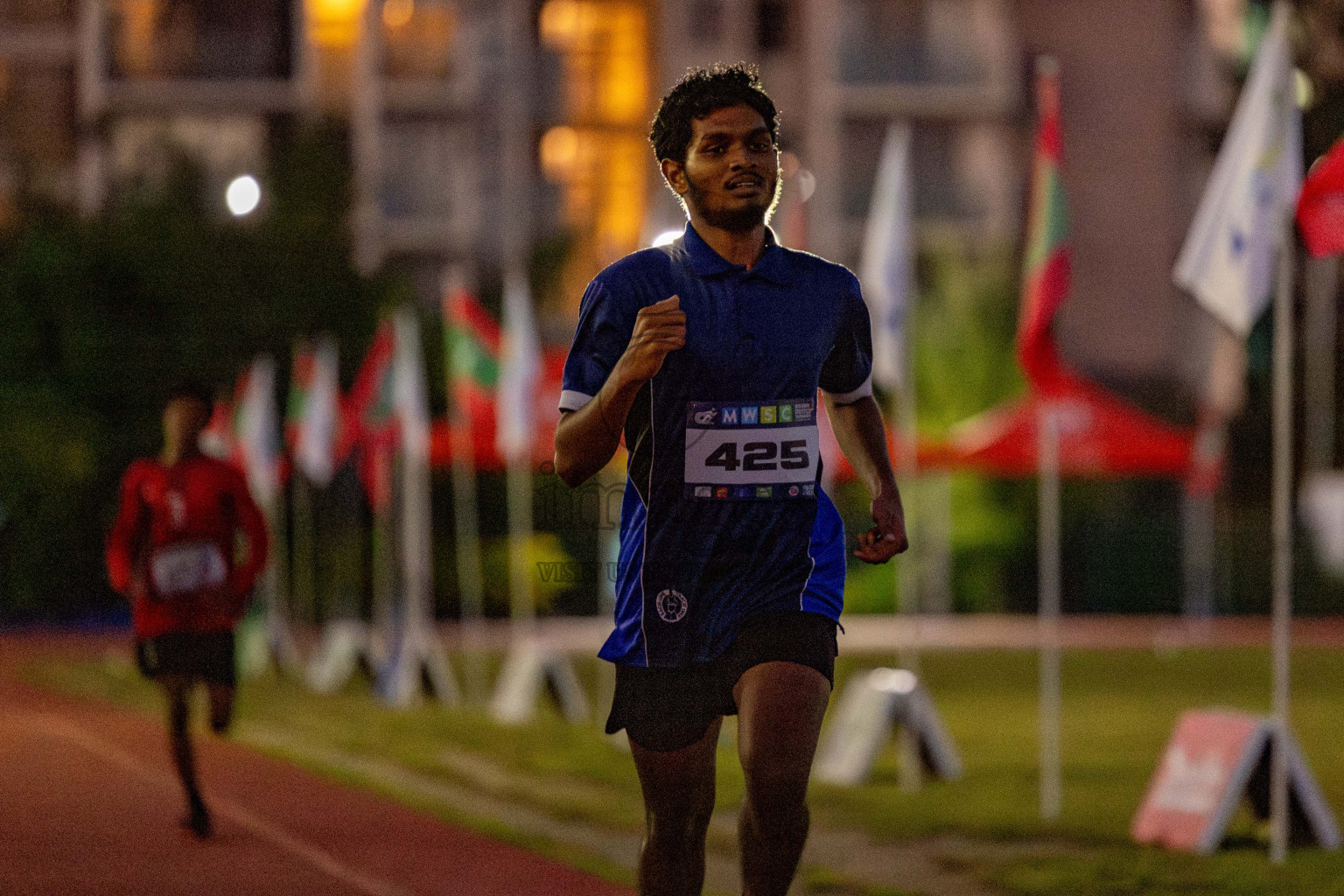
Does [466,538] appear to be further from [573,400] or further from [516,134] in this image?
[573,400]

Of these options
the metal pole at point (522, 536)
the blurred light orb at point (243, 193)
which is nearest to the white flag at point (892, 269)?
the metal pole at point (522, 536)

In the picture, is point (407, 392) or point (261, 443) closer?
point (407, 392)

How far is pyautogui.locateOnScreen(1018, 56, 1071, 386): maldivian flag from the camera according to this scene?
1315 cm

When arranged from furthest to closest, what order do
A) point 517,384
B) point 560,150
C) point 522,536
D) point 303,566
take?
1. point 560,150
2. point 303,566
3. point 522,536
4. point 517,384

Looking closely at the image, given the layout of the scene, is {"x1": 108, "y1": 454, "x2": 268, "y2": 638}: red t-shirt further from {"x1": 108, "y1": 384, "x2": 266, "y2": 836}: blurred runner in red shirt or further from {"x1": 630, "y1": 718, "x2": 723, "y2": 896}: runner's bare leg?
{"x1": 630, "y1": 718, "x2": 723, "y2": 896}: runner's bare leg

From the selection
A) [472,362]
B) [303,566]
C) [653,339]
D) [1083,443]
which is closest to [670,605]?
[653,339]

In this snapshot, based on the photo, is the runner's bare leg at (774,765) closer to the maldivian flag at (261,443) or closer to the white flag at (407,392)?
the white flag at (407,392)

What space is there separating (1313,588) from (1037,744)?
2381 cm

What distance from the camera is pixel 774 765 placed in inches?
215

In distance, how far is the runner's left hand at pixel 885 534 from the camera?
18.8 feet

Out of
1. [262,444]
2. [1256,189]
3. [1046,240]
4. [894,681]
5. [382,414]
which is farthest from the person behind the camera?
[262,444]

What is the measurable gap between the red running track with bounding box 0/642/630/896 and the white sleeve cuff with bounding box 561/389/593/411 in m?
4.57

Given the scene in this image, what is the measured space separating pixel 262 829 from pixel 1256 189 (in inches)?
228

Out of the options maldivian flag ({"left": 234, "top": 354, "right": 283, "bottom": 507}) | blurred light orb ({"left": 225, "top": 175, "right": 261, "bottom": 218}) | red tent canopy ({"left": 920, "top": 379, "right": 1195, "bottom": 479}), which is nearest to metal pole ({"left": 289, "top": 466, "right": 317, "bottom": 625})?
maldivian flag ({"left": 234, "top": 354, "right": 283, "bottom": 507})
